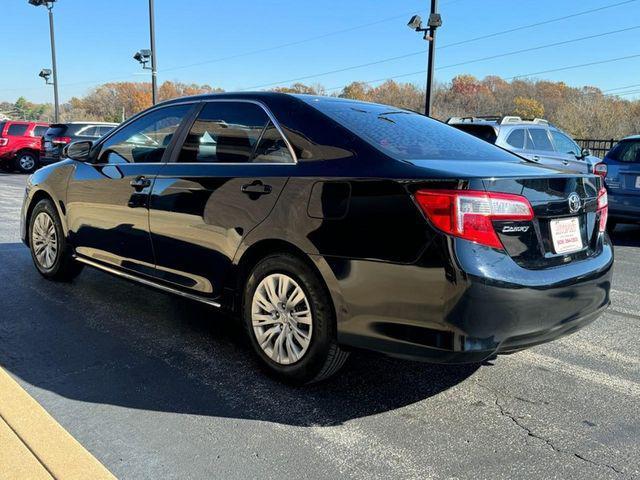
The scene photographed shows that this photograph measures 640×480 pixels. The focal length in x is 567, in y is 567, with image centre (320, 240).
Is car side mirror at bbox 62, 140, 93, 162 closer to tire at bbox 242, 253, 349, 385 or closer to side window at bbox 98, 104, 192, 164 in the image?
side window at bbox 98, 104, 192, 164

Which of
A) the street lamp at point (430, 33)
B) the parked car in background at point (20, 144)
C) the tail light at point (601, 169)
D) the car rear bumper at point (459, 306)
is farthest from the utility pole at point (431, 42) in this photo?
the parked car in background at point (20, 144)

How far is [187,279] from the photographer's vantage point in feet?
12.1

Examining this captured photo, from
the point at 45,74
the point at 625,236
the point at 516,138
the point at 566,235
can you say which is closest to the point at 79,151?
the point at 566,235

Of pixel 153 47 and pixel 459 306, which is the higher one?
pixel 153 47

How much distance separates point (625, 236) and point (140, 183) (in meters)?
7.91

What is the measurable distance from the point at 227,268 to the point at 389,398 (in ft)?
3.96

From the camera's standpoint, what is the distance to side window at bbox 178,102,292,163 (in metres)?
3.32

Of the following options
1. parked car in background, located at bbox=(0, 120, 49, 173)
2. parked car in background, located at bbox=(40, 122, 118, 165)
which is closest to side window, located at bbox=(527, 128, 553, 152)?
parked car in background, located at bbox=(40, 122, 118, 165)

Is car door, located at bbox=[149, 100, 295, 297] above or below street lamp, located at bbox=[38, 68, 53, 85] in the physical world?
below

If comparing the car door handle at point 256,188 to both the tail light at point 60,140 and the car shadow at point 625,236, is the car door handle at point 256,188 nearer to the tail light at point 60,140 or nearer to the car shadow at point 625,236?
the car shadow at point 625,236

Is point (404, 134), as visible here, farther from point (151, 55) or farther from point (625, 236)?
point (151, 55)

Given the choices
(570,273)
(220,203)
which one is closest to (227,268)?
(220,203)

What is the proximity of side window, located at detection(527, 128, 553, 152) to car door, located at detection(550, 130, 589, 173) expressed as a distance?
144mm

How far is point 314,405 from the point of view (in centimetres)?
296
